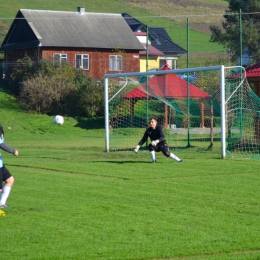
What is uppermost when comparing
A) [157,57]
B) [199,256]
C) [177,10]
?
[177,10]

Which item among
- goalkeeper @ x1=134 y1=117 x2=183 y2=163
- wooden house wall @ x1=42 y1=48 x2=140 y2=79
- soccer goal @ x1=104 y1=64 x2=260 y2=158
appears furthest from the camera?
wooden house wall @ x1=42 y1=48 x2=140 y2=79

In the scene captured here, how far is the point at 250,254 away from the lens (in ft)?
31.9

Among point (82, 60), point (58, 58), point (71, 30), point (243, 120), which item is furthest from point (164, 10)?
point (243, 120)

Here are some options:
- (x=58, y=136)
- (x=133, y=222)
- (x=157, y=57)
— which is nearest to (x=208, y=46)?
(x=157, y=57)

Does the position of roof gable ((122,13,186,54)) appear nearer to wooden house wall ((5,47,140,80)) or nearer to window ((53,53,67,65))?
wooden house wall ((5,47,140,80))

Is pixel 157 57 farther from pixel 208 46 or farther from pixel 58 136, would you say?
pixel 58 136

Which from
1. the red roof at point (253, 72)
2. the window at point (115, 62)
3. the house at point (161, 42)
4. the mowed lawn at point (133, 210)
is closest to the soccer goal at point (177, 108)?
the red roof at point (253, 72)

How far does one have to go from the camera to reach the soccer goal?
27312 millimetres

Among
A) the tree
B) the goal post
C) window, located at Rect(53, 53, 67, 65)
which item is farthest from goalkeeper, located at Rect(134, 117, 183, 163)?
the tree

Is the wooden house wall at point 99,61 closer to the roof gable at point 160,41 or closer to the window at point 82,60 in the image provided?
the window at point 82,60

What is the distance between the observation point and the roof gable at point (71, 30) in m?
60.7

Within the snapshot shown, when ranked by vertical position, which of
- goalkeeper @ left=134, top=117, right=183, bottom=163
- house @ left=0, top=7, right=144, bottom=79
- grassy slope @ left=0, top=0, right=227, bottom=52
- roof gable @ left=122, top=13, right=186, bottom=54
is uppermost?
grassy slope @ left=0, top=0, right=227, bottom=52

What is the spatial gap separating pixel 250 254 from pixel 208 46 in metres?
84.7

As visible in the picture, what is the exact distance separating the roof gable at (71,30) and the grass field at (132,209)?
3717cm
